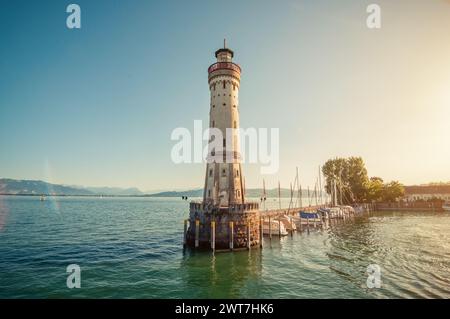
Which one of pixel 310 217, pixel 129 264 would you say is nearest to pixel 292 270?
pixel 129 264

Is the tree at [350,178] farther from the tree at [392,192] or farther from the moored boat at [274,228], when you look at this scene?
the moored boat at [274,228]

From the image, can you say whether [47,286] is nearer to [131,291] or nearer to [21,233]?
[131,291]

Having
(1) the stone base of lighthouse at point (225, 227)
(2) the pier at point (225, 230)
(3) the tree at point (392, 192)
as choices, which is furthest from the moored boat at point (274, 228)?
(3) the tree at point (392, 192)

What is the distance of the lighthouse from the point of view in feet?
110

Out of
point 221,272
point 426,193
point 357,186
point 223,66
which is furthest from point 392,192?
point 221,272

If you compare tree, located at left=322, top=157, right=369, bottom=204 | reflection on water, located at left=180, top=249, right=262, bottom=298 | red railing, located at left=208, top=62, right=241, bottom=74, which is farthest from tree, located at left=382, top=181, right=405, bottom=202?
red railing, located at left=208, top=62, right=241, bottom=74

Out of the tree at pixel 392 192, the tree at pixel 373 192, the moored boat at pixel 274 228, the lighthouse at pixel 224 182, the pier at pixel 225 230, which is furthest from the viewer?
the tree at pixel 392 192

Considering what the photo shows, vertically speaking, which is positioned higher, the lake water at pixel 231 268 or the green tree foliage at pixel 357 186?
the green tree foliage at pixel 357 186

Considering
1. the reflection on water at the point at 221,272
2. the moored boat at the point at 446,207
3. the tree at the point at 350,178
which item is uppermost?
the tree at the point at 350,178

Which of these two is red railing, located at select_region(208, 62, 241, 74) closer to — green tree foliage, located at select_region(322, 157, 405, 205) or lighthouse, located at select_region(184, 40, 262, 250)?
lighthouse, located at select_region(184, 40, 262, 250)

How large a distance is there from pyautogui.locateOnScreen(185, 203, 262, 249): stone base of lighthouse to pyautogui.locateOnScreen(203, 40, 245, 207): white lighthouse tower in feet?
7.14

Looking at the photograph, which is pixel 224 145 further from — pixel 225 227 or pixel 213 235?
pixel 213 235

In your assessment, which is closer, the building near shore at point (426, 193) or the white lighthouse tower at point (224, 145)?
the white lighthouse tower at point (224, 145)

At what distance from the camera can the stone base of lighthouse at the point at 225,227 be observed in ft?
109
